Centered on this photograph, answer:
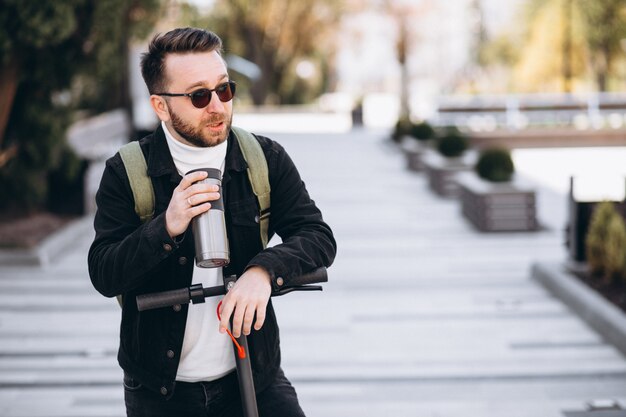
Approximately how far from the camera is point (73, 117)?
11.6 m

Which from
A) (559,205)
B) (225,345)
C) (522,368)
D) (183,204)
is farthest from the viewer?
(559,205)

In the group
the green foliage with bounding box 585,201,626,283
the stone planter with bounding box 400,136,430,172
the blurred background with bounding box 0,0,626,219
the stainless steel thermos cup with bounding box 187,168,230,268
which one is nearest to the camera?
the stainless steel thermos cup with bounding box 187,168,230,268

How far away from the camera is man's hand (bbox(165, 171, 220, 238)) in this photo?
2189 millimetres

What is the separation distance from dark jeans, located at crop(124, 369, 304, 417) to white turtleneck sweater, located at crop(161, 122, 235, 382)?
3cm

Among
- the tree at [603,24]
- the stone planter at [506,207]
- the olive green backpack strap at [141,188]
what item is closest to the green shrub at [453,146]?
the stone planter at [506,207]

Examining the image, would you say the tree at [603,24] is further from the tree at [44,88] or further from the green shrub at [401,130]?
the tree at [44,88]

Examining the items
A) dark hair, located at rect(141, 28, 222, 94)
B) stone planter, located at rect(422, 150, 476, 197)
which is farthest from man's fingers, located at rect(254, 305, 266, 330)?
stone planter, located at rect(422, 150, 476, 197)

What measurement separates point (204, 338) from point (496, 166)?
9852 mm

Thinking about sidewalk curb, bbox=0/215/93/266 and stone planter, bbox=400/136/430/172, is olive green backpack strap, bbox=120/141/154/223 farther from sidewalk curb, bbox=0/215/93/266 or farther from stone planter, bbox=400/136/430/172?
stone planter, bbox=400/136/430/172

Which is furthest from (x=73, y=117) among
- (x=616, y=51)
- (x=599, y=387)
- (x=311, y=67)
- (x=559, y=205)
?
(x=311, y=67)

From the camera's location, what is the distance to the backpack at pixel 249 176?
258 centimetres

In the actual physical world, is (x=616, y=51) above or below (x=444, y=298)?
above

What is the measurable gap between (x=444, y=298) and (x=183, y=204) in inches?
250

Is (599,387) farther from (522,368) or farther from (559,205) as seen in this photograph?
(559,205)
